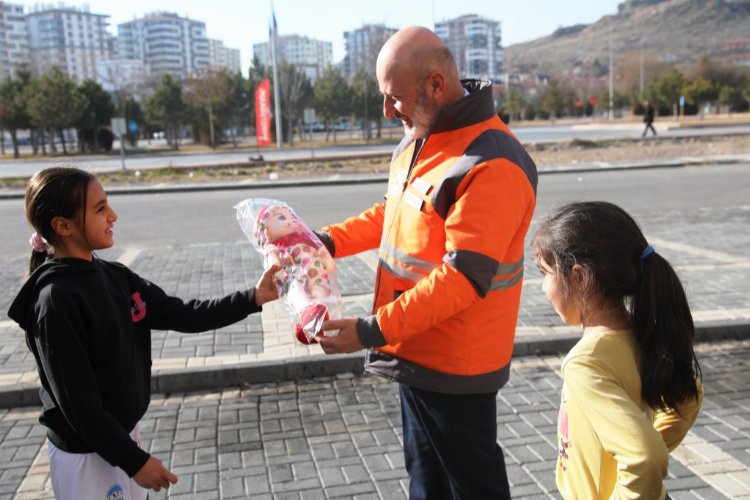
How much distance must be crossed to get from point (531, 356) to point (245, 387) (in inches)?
82.8

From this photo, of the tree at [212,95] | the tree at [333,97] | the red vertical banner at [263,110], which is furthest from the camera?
the tree at [333,97]

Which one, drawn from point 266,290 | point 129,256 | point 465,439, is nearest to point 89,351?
point 266,290

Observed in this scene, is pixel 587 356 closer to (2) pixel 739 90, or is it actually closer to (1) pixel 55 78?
(1) pixel 55 78

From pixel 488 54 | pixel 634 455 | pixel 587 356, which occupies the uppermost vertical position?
pixel 488 54

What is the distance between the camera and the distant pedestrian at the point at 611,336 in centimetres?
178

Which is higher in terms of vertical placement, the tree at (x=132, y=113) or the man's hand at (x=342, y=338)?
the tree at (x=132, y=113)

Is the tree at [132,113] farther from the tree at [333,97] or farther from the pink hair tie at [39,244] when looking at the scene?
the pink hair tie at [39,244]

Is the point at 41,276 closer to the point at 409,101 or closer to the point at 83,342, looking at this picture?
the point at 83,342

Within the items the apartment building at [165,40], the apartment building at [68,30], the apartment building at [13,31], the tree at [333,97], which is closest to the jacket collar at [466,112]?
the tree at [333,97]

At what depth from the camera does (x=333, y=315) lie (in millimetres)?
2521

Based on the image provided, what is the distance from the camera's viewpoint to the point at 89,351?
222 centimetres

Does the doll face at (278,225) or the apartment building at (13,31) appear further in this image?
the apartment building at (13,31)

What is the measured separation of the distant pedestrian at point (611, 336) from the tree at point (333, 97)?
168ft

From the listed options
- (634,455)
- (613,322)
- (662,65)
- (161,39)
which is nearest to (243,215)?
(613,322)
